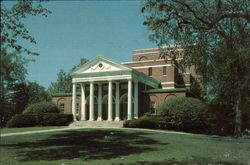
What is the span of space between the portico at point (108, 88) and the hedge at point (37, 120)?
3.54 meters

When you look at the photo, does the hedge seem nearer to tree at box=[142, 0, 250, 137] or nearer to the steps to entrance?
the steps to entrance

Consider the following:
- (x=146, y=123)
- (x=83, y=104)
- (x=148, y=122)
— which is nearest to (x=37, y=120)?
(x=83, y=104)

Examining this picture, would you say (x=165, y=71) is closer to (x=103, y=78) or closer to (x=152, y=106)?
(x=152, y=106)

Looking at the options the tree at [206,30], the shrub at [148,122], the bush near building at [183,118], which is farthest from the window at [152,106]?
the tree at [206,30]

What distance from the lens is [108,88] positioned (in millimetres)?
40219

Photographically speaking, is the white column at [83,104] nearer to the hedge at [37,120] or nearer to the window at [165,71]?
the hedge at [37,120]

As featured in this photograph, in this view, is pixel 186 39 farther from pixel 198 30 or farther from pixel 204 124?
pixel 204 124

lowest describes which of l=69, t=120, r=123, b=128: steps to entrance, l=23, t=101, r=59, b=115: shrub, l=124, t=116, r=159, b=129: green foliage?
l=69, t=120, r=123, b=128: steps to entrance

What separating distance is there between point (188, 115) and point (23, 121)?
21709 mm

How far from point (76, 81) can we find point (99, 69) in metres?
4.43

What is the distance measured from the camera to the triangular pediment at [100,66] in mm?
37469

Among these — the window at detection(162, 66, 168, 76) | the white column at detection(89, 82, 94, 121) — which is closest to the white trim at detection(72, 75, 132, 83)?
the white column at detection(89, 82, 94, 121)

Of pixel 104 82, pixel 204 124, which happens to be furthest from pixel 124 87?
pixel 204 124

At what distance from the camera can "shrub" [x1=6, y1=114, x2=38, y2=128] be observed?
35.4 metres
